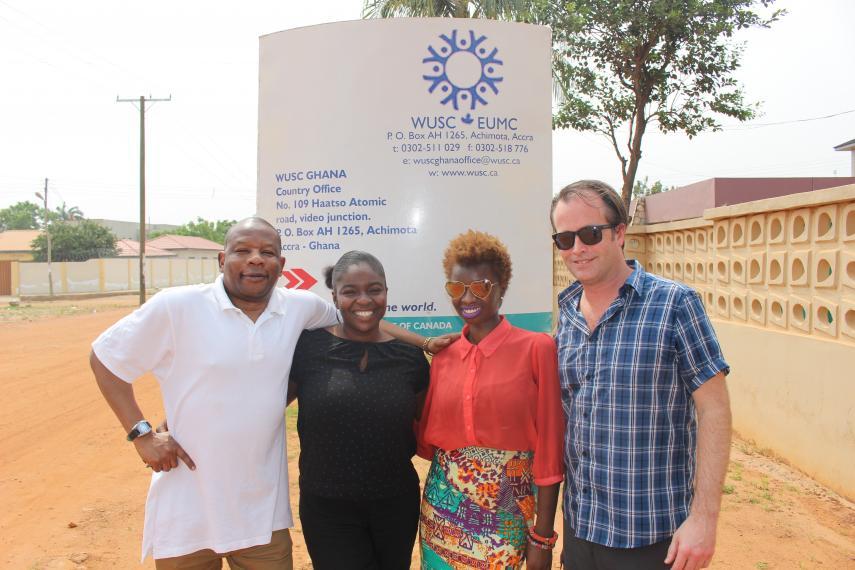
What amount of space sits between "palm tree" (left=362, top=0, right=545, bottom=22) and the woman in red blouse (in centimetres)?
1124

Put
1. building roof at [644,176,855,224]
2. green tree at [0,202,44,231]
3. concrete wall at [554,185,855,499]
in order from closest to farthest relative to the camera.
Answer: concrete wall at [554,185,855,499] → building roof at [644,176,855,224] → green tree at [0,202,44,231]

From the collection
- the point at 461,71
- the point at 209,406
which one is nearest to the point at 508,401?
the point at 209,406

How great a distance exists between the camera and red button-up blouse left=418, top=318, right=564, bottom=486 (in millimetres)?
2158

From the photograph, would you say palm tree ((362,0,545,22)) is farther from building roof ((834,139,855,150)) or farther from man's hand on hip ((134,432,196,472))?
building roof ((834,139,855,150))

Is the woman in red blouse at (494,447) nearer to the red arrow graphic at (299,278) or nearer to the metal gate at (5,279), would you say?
the red arrow graphic at (299,278)

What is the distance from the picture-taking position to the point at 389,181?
413cm

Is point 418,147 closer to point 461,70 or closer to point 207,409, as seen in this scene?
point 461,70

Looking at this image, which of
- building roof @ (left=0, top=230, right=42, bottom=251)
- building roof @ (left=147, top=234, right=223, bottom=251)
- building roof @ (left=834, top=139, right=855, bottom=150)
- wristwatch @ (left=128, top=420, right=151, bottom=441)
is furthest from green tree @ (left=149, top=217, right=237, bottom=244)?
wristwatch @ (left=128, top=420, right=151, bottom=441)

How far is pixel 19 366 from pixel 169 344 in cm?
969

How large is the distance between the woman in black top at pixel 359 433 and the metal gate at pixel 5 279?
127 ft

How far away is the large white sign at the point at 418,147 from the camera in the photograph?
13.4 feet

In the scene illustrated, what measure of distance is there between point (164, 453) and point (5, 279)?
3907 centimetres

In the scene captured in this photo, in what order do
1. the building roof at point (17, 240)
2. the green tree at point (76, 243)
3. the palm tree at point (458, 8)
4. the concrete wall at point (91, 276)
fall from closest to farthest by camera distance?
1. the palm tree at point (458, 8)
2. the concrete wall at point (91, 276)
3. the green tree at point (76, 243)
4. the building roof at point (17, 240)

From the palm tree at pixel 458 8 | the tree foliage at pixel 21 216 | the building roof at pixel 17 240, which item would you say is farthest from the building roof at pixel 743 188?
the tree foliage at pixel 21 216
